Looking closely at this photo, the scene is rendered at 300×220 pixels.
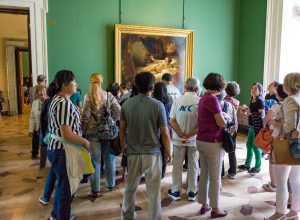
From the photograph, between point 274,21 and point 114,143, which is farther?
point 274,21

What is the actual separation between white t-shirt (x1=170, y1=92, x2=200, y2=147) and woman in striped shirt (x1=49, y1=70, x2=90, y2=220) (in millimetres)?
1356

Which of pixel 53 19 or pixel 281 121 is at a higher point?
pixel 53 19

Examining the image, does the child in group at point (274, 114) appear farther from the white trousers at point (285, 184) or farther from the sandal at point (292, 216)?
the sandal at point (292, 216)

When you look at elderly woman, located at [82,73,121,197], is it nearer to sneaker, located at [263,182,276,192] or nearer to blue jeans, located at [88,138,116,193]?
blue jeans, located at [88,138,116,193]

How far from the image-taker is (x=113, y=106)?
4074 mm

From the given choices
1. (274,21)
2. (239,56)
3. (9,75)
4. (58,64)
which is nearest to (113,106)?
(58,64)

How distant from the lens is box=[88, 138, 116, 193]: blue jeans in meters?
4.04

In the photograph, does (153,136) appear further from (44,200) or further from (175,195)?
(44,200)

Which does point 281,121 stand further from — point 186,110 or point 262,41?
point 262,41

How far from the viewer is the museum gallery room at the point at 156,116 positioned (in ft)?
9.64

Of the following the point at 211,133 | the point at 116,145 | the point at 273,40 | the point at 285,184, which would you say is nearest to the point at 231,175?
the point at 285,184

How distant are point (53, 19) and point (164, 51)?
3.06 meters

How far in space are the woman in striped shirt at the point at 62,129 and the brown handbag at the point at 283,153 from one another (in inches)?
72.8

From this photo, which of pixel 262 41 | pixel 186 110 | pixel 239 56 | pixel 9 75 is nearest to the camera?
pixel 186 110
